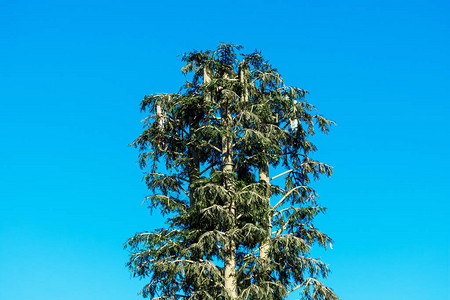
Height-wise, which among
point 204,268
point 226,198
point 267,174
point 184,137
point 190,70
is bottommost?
point 204,268

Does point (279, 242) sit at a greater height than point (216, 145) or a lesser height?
lesser

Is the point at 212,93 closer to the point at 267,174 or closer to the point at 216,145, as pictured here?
the point at 216,145

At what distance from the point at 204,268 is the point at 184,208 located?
3723 millimetres

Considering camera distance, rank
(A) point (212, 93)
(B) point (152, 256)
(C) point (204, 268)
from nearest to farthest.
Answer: (C) point (204, 268)
(B) point (152, 256)
(A) point (212, 93)

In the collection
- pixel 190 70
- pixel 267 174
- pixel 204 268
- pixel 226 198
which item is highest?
pixel 190 70

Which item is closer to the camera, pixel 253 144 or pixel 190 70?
pixel 253 144

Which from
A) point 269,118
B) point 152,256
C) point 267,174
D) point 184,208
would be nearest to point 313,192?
point 267,174

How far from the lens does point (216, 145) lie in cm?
2652

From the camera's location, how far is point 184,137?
2738 cm

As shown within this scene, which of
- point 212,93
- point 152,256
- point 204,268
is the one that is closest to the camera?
point 204,268

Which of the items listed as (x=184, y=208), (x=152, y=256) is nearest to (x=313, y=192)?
(x=184, y=208)

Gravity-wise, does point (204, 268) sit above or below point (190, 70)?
below

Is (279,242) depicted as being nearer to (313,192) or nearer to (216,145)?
(313,192)

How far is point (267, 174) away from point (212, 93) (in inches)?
167
